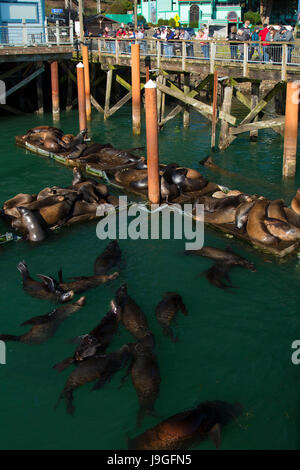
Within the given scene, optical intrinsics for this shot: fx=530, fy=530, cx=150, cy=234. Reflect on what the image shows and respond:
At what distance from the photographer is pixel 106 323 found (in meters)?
9.05

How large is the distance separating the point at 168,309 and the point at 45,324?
218 centimetres

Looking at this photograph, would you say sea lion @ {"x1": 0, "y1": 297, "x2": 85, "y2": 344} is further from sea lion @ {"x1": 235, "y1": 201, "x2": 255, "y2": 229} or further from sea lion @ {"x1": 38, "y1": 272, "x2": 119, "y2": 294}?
sea lion @ {"x1": 235, "y1": 201, "x2": 255, "y2": 229}

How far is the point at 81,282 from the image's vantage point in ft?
34.2

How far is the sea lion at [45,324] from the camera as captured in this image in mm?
8930

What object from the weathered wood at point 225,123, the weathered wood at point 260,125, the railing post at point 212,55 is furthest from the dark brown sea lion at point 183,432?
the railing post at point 212,55

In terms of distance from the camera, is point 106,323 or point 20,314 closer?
point 106,323

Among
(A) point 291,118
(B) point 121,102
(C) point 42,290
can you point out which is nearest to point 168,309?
(C) point 42,290

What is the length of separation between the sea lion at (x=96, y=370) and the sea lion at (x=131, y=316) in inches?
28.9

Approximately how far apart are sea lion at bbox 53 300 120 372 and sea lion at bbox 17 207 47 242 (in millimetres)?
3945

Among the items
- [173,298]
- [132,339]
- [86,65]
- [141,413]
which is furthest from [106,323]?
[86,65]

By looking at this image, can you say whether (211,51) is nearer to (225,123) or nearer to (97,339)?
(225,123)
